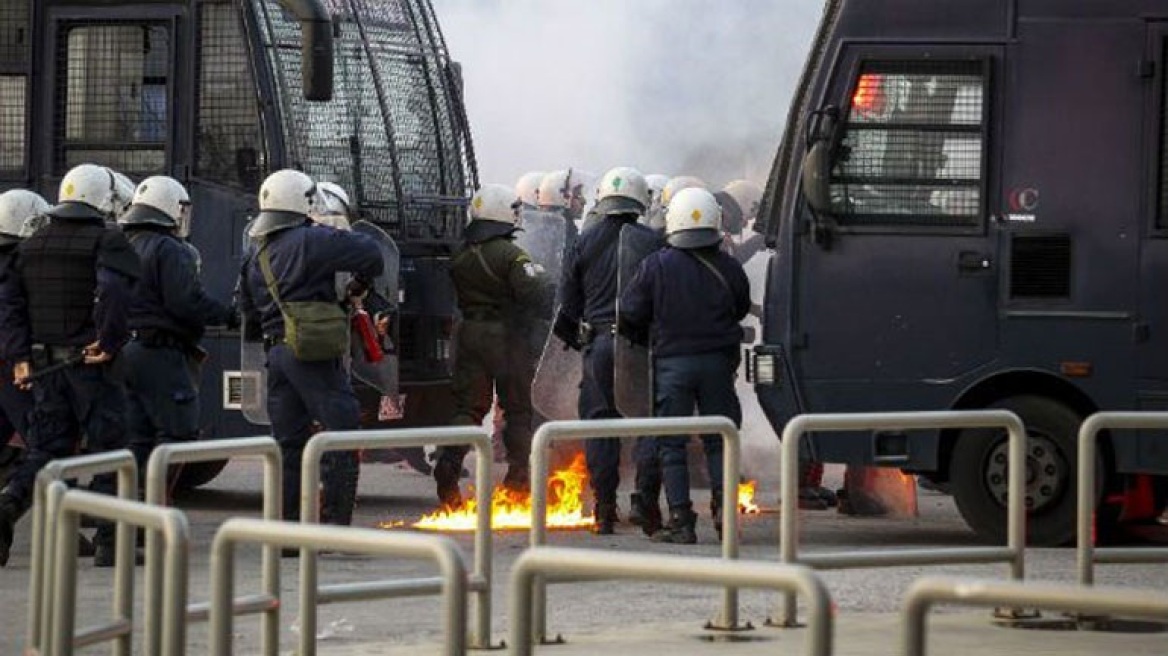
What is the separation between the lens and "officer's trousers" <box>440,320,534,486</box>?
17.5 metres

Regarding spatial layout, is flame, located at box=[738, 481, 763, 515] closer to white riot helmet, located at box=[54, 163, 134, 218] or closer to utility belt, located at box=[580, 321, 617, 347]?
utility belt, located at box=[580, 321, 617, 347]

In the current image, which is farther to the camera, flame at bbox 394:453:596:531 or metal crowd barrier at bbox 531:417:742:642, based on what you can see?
flame at bbox 394:453:596:531

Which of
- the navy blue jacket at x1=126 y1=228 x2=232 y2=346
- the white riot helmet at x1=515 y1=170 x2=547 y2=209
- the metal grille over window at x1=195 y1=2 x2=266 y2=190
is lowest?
the navy blue jacket at x1=126 y1=228 x2=232 y2=346

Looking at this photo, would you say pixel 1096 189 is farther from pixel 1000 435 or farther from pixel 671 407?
pixel 671 407

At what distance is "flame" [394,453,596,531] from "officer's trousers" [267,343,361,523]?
4.29 feet

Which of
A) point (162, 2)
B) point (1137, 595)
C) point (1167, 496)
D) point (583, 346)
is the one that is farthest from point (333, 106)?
point (1137, 595)

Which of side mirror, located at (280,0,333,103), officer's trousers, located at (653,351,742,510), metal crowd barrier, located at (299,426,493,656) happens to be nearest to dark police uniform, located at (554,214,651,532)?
officer's trousers, located at (653,351,742,510)

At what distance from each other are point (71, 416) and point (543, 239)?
183 inches

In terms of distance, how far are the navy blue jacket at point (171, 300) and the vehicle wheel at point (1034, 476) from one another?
138 inches

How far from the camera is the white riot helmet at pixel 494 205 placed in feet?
57.5

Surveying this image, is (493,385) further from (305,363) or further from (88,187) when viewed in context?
(88,187)

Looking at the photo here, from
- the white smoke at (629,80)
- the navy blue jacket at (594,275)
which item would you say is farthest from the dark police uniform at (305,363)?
the white smoke at (629,80)

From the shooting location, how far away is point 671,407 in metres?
A: 15.9

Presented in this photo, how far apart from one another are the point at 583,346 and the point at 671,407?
1.12 metres
